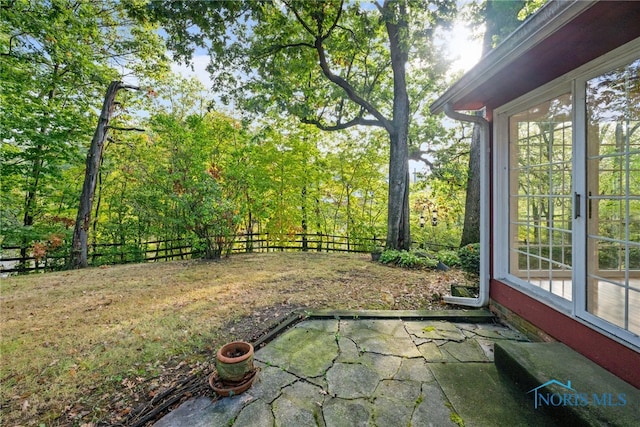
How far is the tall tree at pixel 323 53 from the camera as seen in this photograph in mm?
5230

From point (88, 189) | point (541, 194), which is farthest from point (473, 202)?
point (88, 189)

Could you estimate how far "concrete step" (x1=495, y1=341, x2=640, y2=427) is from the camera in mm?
1471

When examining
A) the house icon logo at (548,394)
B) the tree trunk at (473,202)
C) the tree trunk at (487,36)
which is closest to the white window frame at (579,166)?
the house icon logo at (548,394)

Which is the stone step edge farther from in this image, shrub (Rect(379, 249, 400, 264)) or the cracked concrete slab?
shrub (Rect(379, 249, 400, 264))

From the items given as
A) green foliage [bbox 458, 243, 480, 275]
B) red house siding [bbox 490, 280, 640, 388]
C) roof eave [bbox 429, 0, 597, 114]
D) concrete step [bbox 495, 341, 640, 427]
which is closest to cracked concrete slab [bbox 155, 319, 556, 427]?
concrete step [bbox 495, 341, 640, 427]

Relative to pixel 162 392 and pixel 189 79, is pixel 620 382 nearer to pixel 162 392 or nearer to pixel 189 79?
pixel 162 392

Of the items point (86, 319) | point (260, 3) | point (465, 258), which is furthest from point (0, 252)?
point (465, 258)

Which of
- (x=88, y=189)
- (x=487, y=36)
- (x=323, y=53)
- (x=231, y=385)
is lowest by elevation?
(x=231, y=385)

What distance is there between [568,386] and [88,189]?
33.2 ft

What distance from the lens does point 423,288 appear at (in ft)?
15.0

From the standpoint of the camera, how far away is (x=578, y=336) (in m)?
2.07

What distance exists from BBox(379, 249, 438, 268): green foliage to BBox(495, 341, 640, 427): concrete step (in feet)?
13.4

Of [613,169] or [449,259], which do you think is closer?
[613,169]

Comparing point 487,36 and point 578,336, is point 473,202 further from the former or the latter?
point 578,336
